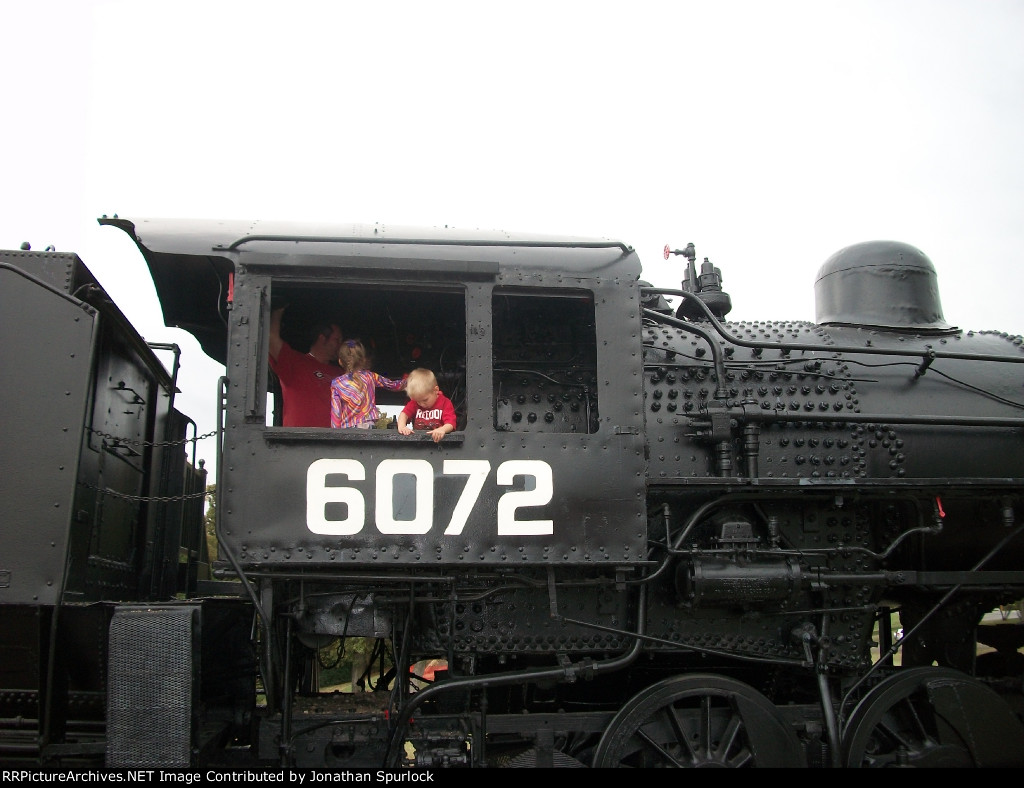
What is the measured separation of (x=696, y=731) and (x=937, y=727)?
147 cm

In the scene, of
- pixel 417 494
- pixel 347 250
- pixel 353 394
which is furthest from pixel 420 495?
pixel 347 250

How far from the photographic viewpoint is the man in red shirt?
16.4 feet

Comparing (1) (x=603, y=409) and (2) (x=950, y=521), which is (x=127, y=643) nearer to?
(1) (x=603, y=409)

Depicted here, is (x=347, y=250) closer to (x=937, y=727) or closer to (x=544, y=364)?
(x=544, y=364)

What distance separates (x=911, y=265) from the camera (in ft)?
19.9

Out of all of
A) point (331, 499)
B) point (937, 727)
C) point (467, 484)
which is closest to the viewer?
point (331, 499)

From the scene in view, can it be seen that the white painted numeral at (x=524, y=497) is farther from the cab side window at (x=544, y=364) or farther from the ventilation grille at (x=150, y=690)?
the ventilation grille at (x=150, y=690)

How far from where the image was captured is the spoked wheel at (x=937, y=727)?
4.71 m

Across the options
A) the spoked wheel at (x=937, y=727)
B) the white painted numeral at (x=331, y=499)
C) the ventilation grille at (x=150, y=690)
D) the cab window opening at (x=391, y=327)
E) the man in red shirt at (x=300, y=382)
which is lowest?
the spoked wheel at (x=937, y=727)

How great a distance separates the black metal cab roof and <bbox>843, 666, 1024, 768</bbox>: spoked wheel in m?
2.93

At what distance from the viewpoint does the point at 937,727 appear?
4.75 metres

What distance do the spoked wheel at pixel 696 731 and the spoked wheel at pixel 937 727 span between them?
52cm

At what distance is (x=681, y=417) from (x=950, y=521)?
2.11m

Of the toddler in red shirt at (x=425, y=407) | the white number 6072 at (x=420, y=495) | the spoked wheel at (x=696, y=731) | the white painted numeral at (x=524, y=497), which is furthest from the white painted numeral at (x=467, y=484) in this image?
the spoked wheel at (x=696, y=731)
